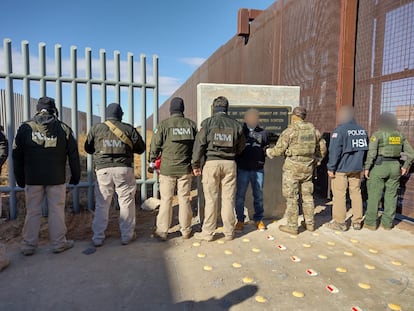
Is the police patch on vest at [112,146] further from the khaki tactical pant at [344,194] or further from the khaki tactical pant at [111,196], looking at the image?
the khaki tactical pant at [344,194]

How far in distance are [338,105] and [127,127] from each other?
4.03m

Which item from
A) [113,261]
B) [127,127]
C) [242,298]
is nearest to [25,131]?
[127,127]

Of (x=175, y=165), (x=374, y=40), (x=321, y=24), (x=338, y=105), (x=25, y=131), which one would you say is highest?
(x=321, y=24)

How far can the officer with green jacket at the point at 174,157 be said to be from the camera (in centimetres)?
406

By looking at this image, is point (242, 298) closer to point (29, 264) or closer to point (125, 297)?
point (125, 297)

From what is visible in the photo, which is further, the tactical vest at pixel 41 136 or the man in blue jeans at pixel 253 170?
the man in blue jeans at pixel 253 170

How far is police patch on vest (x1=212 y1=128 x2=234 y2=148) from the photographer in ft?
13.0

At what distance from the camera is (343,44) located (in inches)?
235

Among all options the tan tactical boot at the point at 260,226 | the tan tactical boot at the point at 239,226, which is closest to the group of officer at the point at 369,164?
the tan tactical boot at the point at 260,226

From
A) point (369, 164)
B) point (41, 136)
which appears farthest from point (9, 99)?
point (369, 164)

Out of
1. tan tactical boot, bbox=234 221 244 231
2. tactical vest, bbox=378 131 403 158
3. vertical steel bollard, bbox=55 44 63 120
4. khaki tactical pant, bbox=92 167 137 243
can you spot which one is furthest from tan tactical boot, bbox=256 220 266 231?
vertical steel bollard, bbox=55 44 63 120

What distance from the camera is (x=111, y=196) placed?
3.96 meters

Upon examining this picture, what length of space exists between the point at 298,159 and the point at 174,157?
1.66m

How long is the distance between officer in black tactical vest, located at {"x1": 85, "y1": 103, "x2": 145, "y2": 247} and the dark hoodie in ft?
1.35
